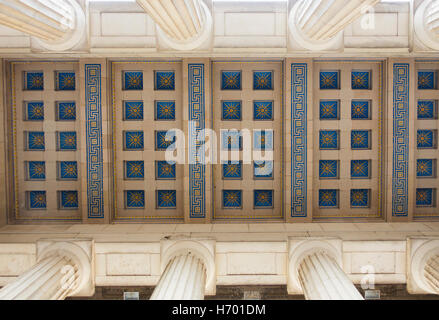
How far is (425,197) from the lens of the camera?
7.35 metres

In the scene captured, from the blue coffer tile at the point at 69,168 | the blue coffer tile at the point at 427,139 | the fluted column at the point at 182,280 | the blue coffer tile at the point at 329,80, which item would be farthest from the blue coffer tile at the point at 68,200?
the blue coffer tile at the point at 427,139

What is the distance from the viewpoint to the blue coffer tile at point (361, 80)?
7230 millimetres

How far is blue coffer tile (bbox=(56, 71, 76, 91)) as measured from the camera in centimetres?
719

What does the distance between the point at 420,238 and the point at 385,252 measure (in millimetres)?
819

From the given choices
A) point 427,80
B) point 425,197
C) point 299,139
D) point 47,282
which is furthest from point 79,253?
point 427,80

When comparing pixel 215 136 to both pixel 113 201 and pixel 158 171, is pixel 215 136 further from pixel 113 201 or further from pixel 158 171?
pixel 113 201

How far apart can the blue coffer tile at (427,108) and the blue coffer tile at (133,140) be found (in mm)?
7410

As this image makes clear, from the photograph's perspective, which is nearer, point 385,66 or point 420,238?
point 420,238

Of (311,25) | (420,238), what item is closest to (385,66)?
(311,25)

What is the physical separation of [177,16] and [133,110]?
9.92 feet

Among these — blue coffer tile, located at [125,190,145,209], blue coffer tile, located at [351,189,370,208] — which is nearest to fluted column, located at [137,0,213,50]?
blue coffer tile, located at [125,190,145,209]

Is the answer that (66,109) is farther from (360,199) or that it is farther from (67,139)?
(360,199)

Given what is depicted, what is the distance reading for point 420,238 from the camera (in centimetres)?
607

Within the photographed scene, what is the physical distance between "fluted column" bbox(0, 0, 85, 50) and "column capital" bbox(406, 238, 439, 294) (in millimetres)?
8741
